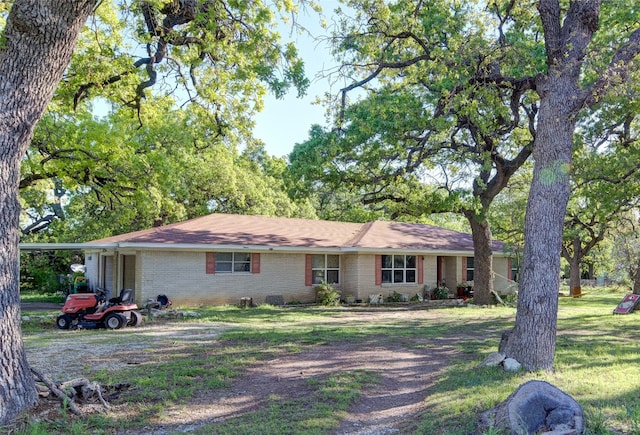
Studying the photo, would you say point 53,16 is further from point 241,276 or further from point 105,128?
point 241,276

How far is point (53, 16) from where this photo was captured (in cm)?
567

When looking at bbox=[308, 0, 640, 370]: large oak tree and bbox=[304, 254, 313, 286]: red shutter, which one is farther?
bbox=[304, 254, 313, 286]: red shutter

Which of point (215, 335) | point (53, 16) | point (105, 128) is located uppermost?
point (105, 128)

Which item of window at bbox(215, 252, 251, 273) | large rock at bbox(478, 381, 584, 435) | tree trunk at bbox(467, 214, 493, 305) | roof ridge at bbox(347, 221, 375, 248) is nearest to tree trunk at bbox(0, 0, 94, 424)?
large rock at bbox(478, 381, 584, 435)

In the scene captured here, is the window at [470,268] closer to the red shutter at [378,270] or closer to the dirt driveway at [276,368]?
the red shutter at [378,270]

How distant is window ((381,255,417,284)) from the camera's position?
23.6m

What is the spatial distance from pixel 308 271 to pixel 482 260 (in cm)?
733

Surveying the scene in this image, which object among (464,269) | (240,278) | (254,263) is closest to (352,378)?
(240,278)

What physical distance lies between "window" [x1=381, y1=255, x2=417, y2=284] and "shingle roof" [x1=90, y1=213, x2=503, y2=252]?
0.72 metres

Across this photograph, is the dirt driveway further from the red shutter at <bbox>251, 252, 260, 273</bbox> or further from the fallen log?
the red shutter at <bbox>251, 252, 260, 273</bbox>

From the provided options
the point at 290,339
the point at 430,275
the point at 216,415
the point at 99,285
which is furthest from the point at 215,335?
the point at 430,275

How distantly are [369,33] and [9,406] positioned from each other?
11.2m

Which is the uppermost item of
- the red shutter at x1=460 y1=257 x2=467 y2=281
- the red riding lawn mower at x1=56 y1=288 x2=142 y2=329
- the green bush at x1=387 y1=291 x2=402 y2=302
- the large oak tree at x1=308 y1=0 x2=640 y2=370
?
the large oak tree at x1=308 y1=0 x2=640 y2=370

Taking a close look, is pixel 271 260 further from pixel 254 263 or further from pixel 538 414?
pixel 538 414
